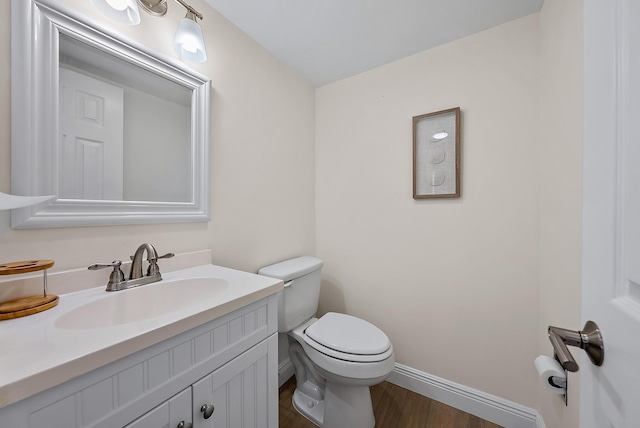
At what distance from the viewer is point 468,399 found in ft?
4.47

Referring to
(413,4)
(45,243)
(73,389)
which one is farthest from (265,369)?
(413,4)

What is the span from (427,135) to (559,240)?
2.73ft

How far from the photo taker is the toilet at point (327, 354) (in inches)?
44.7

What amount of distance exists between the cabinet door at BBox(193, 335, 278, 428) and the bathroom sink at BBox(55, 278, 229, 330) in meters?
0.23

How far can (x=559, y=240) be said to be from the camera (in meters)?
0.94

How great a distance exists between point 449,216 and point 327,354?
1.02 m

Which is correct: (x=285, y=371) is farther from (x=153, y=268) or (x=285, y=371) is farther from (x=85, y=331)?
(x=85, y=331)

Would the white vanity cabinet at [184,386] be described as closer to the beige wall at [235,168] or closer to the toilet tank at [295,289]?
the toilet tank at [295,289]

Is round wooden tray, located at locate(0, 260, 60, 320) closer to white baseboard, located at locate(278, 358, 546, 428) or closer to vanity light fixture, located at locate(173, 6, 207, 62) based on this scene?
vanity light fixture, located at locate(173, 6, 207, 62)

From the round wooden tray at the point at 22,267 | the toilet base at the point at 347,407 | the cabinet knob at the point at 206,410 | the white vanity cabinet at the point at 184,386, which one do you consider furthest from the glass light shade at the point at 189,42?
the toilet base at the point at 347,407

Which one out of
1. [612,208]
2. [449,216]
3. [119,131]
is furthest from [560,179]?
[119,131]

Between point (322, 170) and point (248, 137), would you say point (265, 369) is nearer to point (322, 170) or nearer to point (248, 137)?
point (248, 137)

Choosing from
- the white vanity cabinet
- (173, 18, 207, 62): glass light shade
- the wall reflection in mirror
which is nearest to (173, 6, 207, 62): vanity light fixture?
(173, 18, 207, 62): glass light shade

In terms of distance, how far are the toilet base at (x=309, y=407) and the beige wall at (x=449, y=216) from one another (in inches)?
22.9
